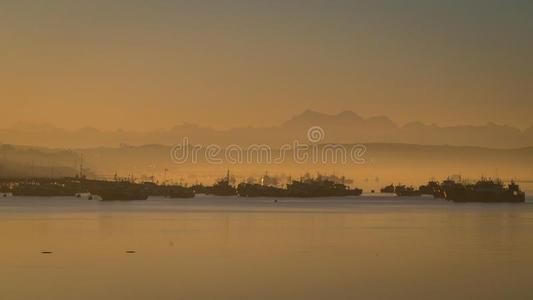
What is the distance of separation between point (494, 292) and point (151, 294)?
40.4ft

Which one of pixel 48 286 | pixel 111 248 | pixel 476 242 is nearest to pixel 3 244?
pixel 111 248

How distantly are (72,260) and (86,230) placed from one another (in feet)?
90.4

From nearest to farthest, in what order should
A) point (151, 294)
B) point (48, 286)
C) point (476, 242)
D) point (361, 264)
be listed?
point (151, 294)
point (48, 286)
point (361, 264)
point (476, 242)

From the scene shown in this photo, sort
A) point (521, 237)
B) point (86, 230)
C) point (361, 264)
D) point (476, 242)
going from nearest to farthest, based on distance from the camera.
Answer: point (361, 264) < point (476, 242) < point (521, 237) < point (86, 230)

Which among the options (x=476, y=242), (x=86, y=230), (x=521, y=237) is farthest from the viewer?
(x=86, y=230)

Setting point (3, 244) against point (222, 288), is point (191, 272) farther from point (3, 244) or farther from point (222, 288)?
point (3, 244)

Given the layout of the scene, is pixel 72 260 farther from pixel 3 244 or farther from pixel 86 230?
pixel 86 230

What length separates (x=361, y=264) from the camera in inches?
1544

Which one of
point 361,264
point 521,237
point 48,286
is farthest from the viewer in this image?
point 521,237

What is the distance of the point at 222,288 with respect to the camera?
3034 centimetres

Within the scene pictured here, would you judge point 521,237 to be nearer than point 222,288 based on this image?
No

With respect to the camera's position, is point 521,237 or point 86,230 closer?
point 521,237

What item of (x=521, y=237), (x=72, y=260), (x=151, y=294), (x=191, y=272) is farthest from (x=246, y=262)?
(x=521, y=237)

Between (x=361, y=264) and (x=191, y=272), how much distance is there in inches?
348
